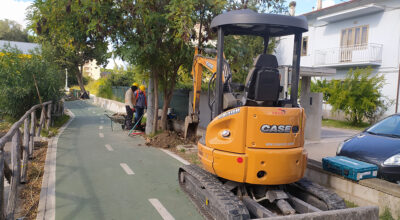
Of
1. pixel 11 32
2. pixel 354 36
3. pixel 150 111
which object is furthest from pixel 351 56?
pixel 11 32

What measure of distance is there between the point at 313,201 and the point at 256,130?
164 centimetres

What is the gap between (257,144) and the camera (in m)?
4.64

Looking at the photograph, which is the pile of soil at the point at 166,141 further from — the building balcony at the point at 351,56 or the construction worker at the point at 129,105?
the building balcony at the point at 351,56

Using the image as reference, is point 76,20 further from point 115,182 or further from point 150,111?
point 115,182

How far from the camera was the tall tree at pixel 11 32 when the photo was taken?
198ft

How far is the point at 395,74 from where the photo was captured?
779 inches

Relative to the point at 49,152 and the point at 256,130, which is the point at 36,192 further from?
the point at 256,130

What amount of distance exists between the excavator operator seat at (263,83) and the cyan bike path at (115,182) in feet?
7.37

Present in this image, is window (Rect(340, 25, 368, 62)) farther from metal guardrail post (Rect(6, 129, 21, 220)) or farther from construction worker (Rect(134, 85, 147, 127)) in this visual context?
metal guardrail post (Rect(6, 129, 21, 220))

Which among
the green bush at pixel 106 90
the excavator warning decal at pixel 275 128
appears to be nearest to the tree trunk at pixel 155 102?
the excavator warning decal at pixel 275 128

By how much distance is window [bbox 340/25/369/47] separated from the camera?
2169 cm

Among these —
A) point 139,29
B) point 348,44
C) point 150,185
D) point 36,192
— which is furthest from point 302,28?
point 348,44

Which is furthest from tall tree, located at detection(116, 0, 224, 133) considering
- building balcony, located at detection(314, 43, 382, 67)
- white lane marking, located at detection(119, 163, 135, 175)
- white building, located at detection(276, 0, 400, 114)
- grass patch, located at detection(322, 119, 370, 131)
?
white building, located at detection(276, 0, 400, 114)

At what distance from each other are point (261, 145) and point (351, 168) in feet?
6.84
